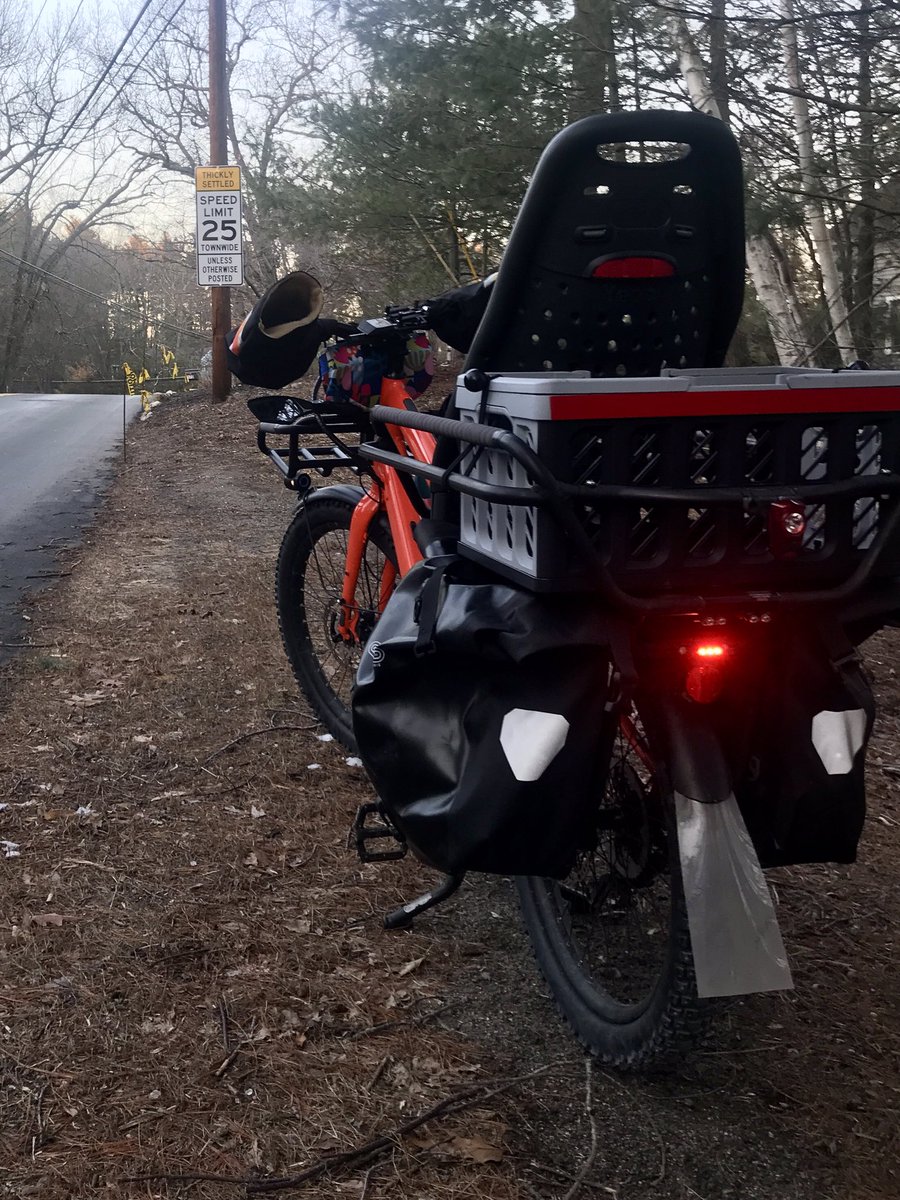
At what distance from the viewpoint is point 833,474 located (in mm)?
1934

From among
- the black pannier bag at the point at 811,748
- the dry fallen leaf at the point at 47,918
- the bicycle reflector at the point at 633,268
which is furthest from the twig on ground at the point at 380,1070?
the bicycle reflector at the point at 633,268

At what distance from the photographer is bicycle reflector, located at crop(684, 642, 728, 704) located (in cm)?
204

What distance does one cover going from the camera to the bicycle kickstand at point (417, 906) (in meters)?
2.61

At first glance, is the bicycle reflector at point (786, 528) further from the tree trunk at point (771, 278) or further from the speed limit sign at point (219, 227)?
the speed limit sign at point (219, 227)

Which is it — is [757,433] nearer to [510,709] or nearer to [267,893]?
[510,709]

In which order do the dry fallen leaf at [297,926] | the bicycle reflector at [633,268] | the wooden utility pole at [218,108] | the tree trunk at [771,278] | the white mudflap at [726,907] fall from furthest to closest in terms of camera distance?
the wooden utility pole at [218,108], the tree trunk at [771,278], the dry fallen leaf at [297,926], the bicycle reflector at [633,268], the white mudflap at [726,907]

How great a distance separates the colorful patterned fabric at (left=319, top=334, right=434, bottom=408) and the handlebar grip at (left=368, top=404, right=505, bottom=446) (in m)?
0.85

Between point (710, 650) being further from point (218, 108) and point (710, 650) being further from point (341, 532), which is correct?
point (218, 108)

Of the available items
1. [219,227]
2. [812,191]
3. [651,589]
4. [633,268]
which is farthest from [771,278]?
[219,227]

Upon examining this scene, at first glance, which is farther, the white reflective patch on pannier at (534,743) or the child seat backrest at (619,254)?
the child seat backrest at (619,254)

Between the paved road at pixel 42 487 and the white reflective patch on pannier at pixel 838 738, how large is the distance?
14.2 ft

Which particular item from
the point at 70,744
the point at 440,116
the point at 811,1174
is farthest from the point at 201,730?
the point at 440,116

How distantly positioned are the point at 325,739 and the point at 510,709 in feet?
7.73

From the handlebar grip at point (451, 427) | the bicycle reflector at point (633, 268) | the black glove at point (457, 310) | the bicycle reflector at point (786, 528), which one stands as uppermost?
the bicycle reflector at point (633, 268)
